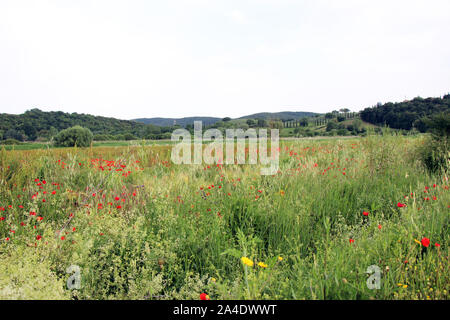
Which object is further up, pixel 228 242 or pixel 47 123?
pixel 47 123

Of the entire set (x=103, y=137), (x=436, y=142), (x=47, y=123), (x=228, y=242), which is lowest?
(x=228, y=242)

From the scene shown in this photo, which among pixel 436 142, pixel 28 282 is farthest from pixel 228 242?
pixel 436 142

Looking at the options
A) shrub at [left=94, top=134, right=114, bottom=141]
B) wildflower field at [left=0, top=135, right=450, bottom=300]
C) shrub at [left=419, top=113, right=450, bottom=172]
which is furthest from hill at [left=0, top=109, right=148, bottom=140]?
shrub at [left=419, top=113, right=450, bottom=172]

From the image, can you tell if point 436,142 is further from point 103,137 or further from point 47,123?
point 103,137

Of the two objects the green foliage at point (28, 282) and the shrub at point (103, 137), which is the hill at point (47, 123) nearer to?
the shrub at point (103, 137)

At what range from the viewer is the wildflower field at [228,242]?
1923 millimetres

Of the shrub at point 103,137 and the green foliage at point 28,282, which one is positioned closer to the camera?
the green foliage at point 28,282

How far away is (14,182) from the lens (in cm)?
486

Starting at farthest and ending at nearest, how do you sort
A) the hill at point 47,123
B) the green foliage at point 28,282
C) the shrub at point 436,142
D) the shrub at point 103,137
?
the shrub at point 103,137
the hill at point 47,123
the shrub at point 436,142
the green foliage at point 28,282

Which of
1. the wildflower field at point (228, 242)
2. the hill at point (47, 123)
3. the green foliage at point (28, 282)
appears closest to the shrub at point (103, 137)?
the hill at point (47, 123)

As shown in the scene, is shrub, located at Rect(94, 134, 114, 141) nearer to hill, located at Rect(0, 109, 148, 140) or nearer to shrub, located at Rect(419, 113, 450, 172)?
hill, located at Rect(0, 109, 148, 140)

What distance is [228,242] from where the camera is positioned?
9.75ft
